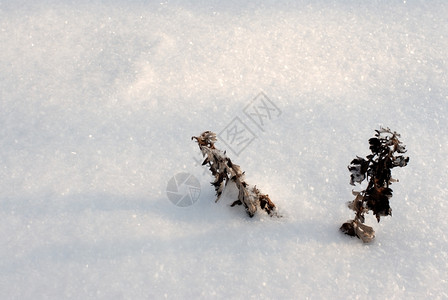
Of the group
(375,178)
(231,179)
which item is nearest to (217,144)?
(231,179)

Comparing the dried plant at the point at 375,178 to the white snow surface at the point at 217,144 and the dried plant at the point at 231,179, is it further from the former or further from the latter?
the dried plant at the point at 231,179

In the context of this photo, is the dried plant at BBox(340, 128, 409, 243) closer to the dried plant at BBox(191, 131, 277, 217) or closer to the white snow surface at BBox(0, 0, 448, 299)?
the white snow surface at BBox(0, 0, 448, 299)

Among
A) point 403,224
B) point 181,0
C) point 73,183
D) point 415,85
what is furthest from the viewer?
point 181,0

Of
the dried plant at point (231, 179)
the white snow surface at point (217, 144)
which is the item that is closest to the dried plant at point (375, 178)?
the white snow surface at point (217, 144)

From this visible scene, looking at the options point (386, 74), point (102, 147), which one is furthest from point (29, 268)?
point (386, 74)

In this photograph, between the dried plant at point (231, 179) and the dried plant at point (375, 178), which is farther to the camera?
the dried plant at point (231, 179)

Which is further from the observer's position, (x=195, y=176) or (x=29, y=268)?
(x=195, y=176)

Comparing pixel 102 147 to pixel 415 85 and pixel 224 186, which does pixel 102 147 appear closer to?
pixel 224 186

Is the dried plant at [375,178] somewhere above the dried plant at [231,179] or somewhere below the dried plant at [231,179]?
above
